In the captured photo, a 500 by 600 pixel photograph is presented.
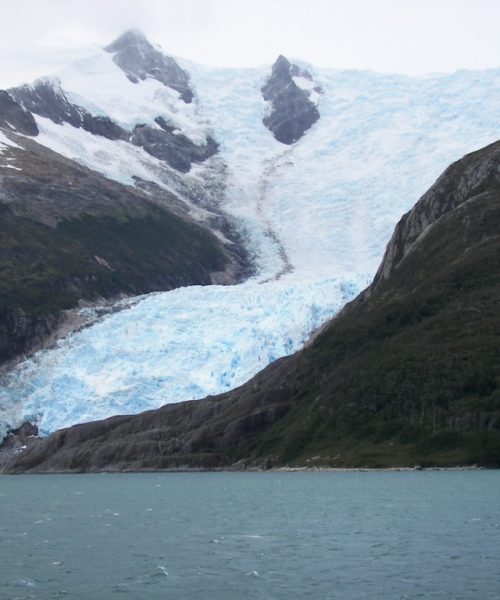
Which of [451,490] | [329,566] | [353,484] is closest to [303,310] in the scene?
[353,484]

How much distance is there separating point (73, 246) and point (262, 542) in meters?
134

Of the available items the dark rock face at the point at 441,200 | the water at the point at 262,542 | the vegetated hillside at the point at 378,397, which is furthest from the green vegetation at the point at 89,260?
the water at the point at 262,542

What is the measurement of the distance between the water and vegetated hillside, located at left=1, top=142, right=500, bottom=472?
1533 centimetres

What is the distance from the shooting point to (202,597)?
31.0 metres

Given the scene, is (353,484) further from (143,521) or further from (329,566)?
(329,566)

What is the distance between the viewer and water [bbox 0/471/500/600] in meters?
32.2

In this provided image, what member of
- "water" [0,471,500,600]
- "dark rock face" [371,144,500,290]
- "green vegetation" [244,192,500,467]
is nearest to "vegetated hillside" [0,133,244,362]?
"dark rock face" [371,144,500,290]

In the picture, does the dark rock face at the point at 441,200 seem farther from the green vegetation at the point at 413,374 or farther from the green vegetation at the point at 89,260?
the green vegetation at the point at 89,260

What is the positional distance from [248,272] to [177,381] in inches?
2811

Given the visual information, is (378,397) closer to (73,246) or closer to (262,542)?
(262,542)

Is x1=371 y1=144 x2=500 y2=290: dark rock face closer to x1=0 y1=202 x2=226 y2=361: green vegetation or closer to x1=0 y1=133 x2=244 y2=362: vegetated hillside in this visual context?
x1=0 y1=133 x2=244 y2=362: vegetated hillside

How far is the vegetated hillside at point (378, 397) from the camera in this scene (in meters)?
84.1

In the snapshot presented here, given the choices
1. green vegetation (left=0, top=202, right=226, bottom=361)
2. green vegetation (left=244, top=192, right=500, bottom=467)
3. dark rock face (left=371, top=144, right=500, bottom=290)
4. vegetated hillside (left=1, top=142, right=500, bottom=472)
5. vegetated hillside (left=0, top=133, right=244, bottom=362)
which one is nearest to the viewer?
green vegetation (left=244, top=192, right=500, bottom=467)

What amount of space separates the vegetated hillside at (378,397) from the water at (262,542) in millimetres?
15326
